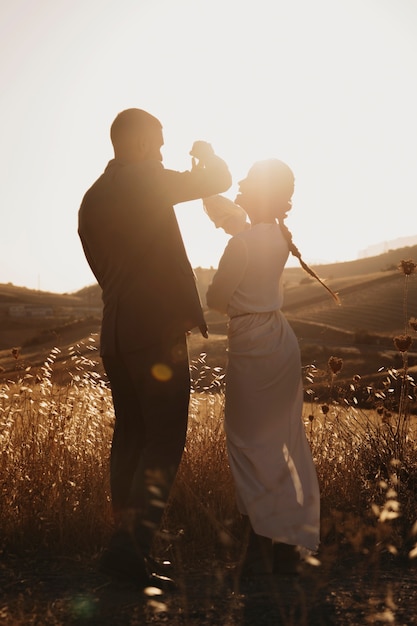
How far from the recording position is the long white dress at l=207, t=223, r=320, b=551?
4289mm

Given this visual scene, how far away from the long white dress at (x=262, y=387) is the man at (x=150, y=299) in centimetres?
44

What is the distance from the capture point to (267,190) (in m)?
4.45

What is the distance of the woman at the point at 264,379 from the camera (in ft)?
14.0

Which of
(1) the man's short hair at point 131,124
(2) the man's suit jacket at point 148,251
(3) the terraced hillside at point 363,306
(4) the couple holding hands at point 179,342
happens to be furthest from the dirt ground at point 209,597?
(3) the terraced hillside at point 363,306

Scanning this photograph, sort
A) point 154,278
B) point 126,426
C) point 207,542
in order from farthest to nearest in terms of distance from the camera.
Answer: point 207,542, point 126,426, point 154,278

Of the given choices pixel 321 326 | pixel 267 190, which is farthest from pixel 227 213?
pixel 321 326

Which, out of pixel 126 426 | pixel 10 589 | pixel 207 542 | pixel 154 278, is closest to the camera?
pixel 10 589

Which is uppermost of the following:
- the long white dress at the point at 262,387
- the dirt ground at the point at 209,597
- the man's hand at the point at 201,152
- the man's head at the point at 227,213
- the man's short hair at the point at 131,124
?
the man's short hair at the point at 131,124

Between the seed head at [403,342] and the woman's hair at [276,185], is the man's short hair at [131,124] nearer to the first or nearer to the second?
the woman's hair at [276,185]

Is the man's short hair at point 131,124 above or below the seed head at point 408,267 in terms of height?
above

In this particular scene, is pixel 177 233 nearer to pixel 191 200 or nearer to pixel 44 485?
pixel 191 200

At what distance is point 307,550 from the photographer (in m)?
4.27

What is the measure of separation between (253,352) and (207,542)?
1.13 m

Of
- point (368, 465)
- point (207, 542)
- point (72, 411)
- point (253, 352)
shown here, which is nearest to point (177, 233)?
point (253, 352)
